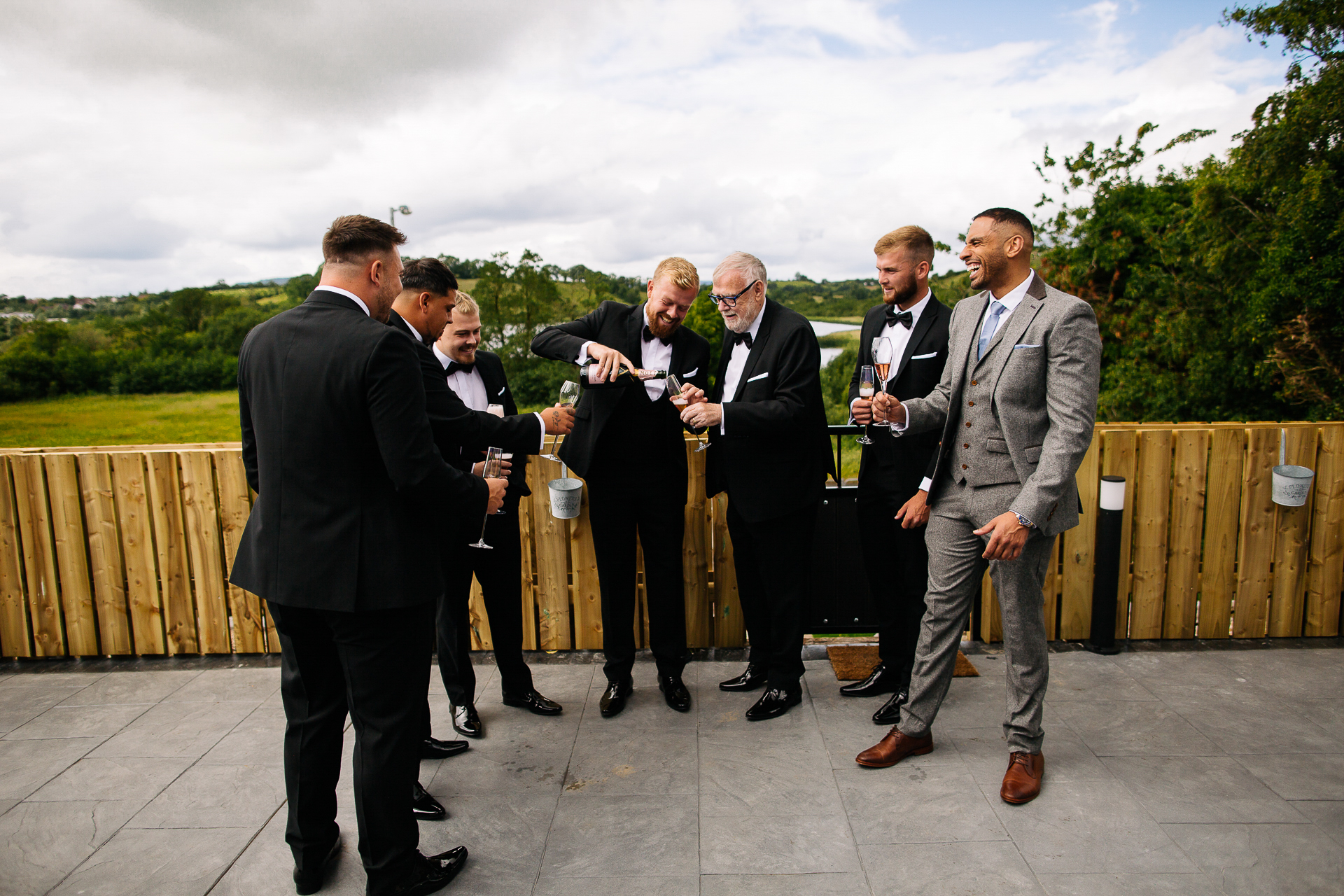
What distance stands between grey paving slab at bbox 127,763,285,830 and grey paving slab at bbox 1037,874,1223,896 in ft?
9.23

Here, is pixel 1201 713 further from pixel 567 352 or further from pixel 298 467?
pixel 298 467

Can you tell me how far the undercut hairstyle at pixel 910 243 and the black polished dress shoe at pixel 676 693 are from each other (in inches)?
91.1

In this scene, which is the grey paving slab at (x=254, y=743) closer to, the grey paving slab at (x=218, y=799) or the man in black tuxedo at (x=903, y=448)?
the grey paving slab at (x=218, y=799)

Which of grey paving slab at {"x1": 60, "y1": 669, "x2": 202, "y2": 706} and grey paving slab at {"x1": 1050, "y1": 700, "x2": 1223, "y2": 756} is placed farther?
grey paving slab at {"x1": 60, "y1": 669, "x2": 202, "y2": 706}

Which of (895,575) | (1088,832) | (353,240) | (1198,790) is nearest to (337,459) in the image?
(353,240)

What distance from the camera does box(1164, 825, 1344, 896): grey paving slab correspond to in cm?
228

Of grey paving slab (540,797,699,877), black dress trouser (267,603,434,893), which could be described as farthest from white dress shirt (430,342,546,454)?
grey paving slab (540,797,699,877)

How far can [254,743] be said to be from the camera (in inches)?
132

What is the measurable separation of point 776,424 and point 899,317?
83 cm

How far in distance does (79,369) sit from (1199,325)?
1113 inches

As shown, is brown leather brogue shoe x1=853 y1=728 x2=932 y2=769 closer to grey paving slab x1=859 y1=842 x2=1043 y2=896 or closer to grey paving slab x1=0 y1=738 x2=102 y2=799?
grey paving slab x1=859 y1=842 x2=1043 y2=896

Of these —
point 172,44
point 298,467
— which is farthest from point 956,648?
point 172,44

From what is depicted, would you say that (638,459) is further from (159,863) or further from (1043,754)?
(159,863)

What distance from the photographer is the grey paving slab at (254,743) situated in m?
3.21
